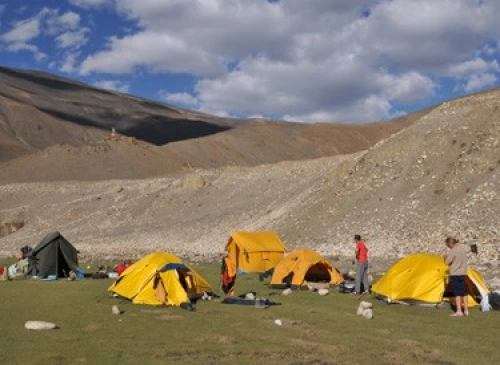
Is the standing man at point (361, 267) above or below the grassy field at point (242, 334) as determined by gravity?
above

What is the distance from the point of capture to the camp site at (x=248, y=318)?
12.1 meters

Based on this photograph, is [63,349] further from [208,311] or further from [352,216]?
[352,216]

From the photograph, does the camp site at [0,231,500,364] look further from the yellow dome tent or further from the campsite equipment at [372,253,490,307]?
the yellow dome tent

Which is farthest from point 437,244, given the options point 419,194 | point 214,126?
point 214,126

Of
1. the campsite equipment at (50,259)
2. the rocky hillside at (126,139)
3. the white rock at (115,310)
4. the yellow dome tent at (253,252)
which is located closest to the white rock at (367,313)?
the white rock at (115,310)

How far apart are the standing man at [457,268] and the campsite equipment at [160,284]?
6491 millimetres

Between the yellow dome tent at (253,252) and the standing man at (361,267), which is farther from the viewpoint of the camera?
the yellow dome tent at (253,252)

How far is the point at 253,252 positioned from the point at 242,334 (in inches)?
589

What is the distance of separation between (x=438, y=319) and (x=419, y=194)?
2326cm

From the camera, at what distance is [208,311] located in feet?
54.9

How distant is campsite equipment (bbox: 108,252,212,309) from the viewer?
17.9 meters

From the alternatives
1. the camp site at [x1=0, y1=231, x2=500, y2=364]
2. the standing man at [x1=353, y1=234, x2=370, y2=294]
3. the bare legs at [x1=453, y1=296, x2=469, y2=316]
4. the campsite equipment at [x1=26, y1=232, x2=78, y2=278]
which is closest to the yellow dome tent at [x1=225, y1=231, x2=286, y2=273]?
the camp site at [x1=0, y1=231, x2=500, y2=364]

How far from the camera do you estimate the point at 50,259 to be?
2600cm

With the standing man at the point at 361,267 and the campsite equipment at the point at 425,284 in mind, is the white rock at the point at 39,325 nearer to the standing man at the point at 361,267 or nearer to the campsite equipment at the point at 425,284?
the campsite equipment at the point at 425,284
